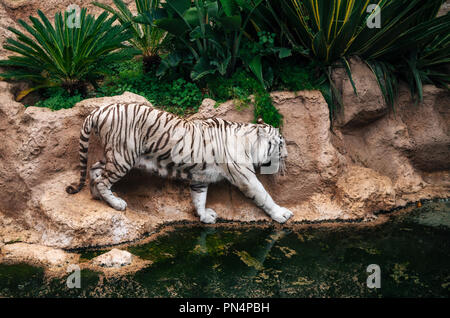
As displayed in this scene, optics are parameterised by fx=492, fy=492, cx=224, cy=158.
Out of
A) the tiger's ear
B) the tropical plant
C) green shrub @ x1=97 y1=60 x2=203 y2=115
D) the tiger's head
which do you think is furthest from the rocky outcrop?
the tropical plant

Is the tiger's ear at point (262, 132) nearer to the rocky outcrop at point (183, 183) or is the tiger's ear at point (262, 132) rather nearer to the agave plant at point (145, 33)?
the rocky outcrop at point (183, 183)

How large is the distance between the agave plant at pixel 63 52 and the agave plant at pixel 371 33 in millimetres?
2045

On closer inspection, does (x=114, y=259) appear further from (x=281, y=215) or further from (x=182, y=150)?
(x=281, y=215)

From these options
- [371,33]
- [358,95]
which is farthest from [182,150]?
[371,33]

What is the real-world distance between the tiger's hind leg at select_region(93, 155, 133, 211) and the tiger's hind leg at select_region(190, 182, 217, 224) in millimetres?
779

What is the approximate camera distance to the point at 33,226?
202 inches

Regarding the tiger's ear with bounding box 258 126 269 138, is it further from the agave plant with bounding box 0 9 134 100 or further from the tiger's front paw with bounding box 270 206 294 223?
the agave plant with bounding box 0 9 134 100

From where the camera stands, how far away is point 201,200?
213 inches

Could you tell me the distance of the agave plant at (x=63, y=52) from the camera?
5.61 m

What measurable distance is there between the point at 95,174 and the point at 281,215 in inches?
80.7

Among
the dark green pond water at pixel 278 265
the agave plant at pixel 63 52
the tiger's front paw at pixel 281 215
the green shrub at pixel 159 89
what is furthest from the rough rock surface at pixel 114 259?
the agave plant at pixel 63 52

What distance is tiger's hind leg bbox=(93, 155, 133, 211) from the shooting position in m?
5.09

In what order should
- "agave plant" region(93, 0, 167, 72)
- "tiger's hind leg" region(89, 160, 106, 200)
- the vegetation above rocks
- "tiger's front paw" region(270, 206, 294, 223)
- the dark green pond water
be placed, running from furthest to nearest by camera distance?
"agave plant" region(93, 0, 167, 72), the vegetation above rocks, "tiger's front paw" region(270, 206, 294, 223), "tiger's hind leg" region(89, 160, 106, 200), the dark green pond water
